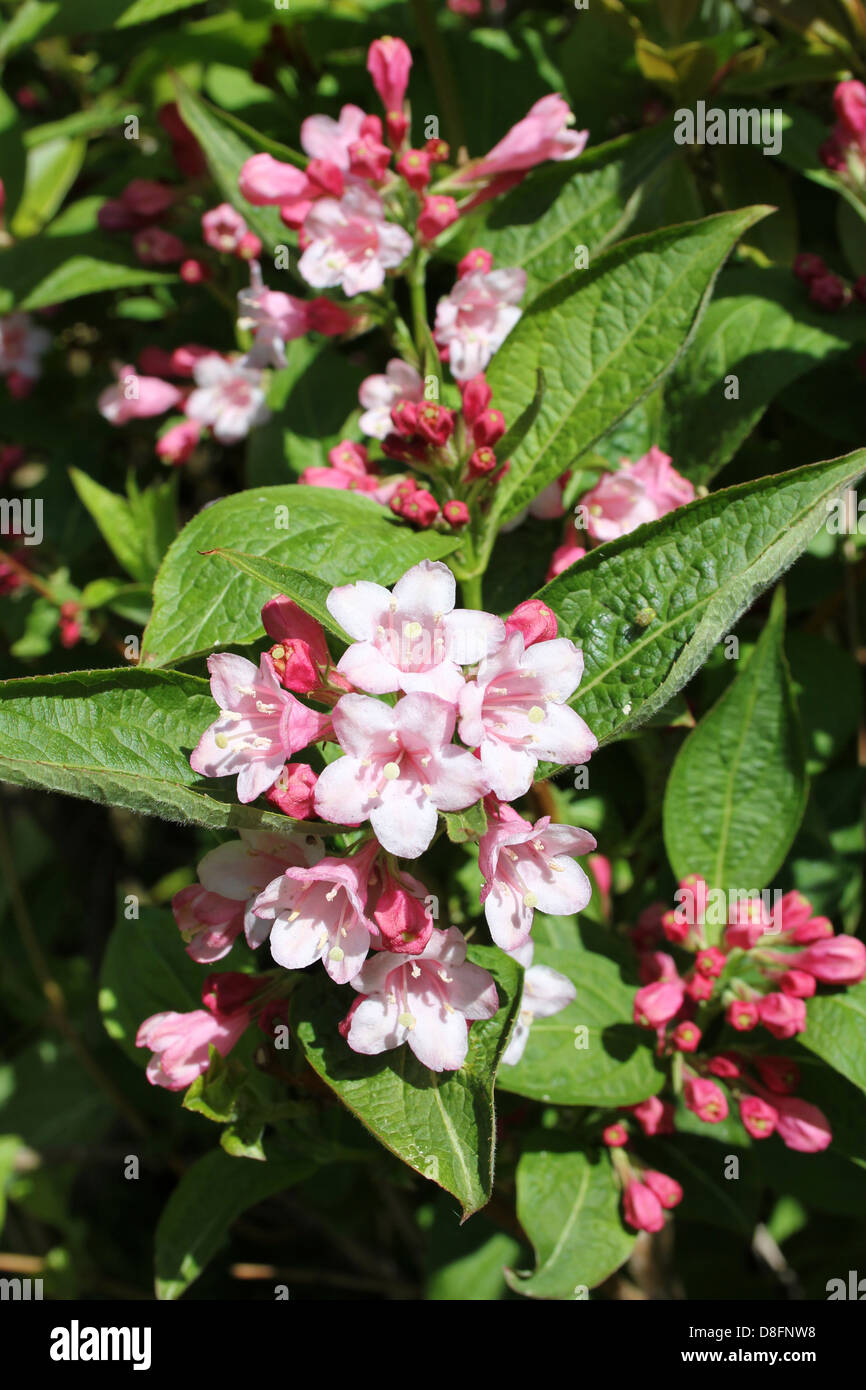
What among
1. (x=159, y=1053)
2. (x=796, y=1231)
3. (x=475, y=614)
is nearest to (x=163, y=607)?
(x=475, y=614)

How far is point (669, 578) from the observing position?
1.54 meters

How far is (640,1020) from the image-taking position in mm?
1960

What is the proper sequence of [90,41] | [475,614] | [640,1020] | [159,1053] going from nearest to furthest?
[475,614], [159,1053], [640,1020], [90,41]

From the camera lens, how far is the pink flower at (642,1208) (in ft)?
6.40

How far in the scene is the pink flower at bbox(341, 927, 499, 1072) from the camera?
1464mm

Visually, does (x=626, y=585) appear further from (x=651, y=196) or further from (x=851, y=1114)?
(x=851, y=1114)

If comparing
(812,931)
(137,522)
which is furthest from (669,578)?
(137,522)

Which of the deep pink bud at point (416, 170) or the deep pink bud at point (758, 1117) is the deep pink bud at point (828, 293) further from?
the deep pink bud at point (758, 1117)

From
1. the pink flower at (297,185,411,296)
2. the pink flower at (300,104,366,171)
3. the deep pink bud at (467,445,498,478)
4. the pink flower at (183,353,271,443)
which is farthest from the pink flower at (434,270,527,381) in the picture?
the pink flower at (183,353,271,443)

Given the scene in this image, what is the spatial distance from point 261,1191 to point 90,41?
3.27m

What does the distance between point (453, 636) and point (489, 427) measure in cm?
52

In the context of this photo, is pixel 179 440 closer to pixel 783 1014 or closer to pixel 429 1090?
pixel 429 1090

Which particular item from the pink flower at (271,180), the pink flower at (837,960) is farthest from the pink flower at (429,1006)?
the pink flower at (271,180)
